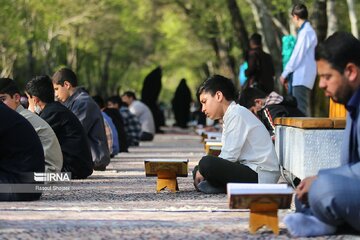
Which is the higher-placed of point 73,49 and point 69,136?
point 73,49

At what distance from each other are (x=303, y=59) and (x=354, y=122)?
959 centimetres

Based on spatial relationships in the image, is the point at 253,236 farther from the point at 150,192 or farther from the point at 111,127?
the point at 111,127

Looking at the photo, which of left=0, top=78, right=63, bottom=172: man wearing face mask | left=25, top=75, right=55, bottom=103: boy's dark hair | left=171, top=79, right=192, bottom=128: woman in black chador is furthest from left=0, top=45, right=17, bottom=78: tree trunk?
left=0, top=78, right=63, bottom=172: man wearing face mask

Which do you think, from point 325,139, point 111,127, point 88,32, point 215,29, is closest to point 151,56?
point 88,32

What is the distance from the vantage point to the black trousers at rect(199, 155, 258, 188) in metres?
10.8

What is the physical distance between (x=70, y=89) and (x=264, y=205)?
26.9 feet

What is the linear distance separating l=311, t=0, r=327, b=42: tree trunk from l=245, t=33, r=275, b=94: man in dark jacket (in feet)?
6.88

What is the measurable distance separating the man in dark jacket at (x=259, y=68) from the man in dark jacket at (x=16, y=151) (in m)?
10.7

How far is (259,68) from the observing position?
2078 centimetres

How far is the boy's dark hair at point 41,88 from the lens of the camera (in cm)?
1278

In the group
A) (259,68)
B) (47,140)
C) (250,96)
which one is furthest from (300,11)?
(47,140)

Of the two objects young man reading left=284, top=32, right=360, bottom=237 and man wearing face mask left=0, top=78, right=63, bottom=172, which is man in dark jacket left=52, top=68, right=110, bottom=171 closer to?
man wearing face mask left=0, top=78, right=63, bottom=172

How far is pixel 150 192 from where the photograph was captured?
1181 centimetres

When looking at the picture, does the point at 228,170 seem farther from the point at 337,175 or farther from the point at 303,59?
the point at 303,59
